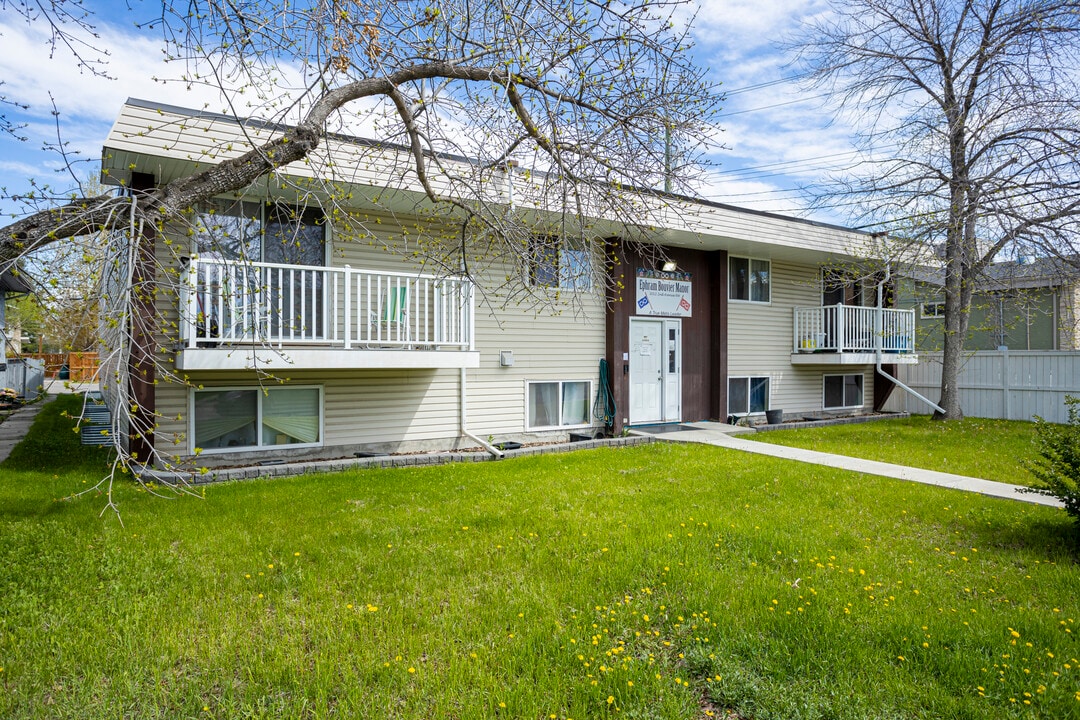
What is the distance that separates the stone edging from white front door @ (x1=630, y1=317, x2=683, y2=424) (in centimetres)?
171

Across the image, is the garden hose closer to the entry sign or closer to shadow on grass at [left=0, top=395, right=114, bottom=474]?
the entry sign

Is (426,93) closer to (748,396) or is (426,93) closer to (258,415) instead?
(258,415)

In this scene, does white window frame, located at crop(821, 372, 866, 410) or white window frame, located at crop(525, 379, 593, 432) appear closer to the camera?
white window frame, located at crop(525, 379, 593, 432)

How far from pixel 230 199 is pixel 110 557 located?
5.27 metres

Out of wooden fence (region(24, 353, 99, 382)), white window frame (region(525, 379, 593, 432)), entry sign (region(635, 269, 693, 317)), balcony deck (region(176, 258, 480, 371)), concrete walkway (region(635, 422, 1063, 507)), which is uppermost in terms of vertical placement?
entry sign (region(635, 269, 693, 317))

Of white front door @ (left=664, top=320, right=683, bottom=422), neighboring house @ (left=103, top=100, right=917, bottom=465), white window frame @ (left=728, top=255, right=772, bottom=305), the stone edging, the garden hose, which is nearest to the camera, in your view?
neighboring house @ (left=103, top=100, right=917, bottom=465)

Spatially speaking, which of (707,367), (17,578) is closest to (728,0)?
(17,578)

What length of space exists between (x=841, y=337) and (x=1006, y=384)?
433cm

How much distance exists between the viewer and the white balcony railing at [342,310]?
→ 24.3 feet

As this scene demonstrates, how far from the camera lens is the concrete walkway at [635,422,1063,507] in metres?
6.70

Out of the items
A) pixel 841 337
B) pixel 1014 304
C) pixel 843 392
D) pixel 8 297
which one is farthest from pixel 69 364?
pixel 1014 304

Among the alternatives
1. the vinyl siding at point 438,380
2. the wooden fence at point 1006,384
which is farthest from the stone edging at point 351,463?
the wooden fence at point 1006,384

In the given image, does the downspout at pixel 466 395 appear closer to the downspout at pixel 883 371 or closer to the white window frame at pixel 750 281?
the white window frame at pixel 750 281

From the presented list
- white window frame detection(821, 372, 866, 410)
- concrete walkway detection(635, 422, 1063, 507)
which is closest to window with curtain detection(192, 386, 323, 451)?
concrete walkway detection(635, 422, 1063, 507)
